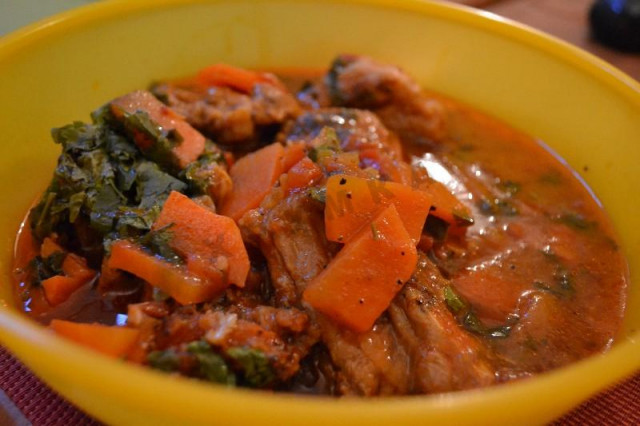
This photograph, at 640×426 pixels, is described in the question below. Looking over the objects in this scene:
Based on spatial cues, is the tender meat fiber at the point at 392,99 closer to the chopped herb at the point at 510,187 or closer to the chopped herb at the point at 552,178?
the chopped herb at the point at 510,187

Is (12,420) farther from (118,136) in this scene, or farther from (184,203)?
(118,136)

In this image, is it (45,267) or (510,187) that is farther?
(510,187)

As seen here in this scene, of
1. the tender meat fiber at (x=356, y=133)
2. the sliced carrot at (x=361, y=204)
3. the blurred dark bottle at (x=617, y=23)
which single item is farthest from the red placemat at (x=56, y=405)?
the blurred dark bottle at (x=617, y=23)

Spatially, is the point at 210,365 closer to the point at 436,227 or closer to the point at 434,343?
the point at 434,343

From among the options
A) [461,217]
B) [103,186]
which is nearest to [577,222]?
[461,217]

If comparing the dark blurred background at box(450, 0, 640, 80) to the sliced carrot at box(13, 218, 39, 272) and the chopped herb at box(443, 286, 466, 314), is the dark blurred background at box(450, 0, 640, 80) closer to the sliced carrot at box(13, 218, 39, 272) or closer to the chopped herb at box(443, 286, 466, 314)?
the chopped herb at box(443, 286, 466, 314)

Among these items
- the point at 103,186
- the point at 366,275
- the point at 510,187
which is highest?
the point at 366,275

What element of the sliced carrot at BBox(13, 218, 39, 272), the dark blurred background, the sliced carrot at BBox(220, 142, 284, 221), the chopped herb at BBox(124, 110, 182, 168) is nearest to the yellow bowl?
the sliced carrot at BBox(13, 218, 39, 272)
